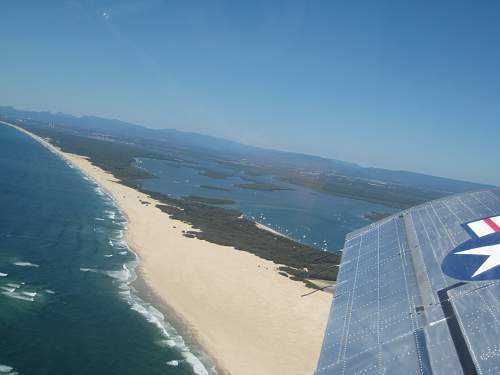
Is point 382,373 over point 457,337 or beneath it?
beneath

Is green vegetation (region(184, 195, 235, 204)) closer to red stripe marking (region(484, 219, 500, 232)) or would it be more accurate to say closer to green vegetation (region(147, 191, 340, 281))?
green vegetation (region(147, 191, 340, 281))

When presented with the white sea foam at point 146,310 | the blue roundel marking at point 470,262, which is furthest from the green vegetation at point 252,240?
the blue roundel marking at point 470,262

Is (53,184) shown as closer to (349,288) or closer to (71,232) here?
(71,232)

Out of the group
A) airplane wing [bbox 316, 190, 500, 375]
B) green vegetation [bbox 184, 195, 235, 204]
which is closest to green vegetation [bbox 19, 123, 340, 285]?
green vegetation [bbox 184, 195, 235, 204]

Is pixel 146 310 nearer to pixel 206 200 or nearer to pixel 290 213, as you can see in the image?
pixel 206 200

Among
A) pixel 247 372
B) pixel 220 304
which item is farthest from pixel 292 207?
pixel 247 372
